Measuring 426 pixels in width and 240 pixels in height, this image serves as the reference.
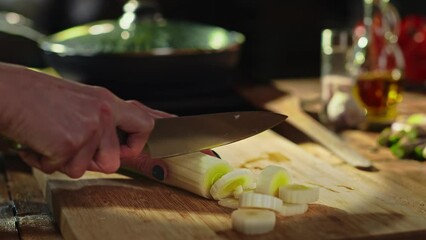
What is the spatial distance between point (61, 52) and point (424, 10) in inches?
60.4

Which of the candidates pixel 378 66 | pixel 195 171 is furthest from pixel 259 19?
pixel 195 171

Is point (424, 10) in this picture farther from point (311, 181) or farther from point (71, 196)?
point (71, 196)

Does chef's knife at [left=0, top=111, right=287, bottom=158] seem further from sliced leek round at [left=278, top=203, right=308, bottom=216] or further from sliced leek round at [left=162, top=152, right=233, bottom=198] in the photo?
sliced leek round at [left=278, top=203, right=308, bottom=216]

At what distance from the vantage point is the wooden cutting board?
4.00 feet

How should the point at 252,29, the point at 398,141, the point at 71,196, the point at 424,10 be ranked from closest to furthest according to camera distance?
1. the point at 71,196
2. the point at 398,141
3. the point at 252,29
4. the point at 424,10

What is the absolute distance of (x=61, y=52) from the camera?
1.96 metres

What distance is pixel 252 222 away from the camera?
1193 millimetres

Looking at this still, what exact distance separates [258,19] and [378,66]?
2.53 feet

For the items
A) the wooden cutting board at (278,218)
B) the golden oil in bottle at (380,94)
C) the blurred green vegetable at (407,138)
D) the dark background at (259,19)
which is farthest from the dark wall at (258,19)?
the wooden cutting board at (278,218)

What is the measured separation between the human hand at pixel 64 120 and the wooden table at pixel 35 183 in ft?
0.34

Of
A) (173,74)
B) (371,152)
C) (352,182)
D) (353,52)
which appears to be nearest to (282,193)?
(352,182)

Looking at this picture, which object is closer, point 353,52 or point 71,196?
point 71,196

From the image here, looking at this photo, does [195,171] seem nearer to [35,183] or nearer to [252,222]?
[252,222]

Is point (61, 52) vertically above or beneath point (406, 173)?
above
